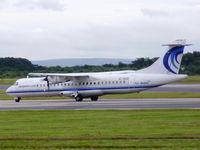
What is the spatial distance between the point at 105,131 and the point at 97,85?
31.8m

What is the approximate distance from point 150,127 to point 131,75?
29.0 meters

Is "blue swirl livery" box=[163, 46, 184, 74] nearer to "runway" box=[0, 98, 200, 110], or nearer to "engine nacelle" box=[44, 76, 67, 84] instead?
"runway" box=[0, 98, 200, 110]

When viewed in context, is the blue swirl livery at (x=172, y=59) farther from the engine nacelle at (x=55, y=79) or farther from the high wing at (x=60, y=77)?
the engine nacelle at (x=55, y=79)

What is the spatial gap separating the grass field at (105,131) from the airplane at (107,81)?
19.6 meters

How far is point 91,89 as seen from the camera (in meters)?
56.6

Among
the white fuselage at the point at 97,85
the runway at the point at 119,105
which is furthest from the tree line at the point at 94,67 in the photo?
the runway at the point at 119,105

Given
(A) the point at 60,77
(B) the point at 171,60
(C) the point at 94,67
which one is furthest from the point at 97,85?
(C) the point at 94,67

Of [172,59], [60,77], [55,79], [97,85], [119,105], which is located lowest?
[119,105]

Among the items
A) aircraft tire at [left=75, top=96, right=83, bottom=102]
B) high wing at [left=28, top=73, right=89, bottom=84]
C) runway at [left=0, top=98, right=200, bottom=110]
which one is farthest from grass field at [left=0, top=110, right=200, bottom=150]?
high wing at [left=28, top=73, right=89, bottom=84]

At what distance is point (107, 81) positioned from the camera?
56.1m

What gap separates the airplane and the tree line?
63094 mm

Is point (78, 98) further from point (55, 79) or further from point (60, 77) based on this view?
point (55, 79)

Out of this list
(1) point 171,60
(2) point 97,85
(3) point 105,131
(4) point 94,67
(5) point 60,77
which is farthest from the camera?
(4) point 94,67

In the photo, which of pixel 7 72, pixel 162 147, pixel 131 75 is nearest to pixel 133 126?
pixel 162 147
